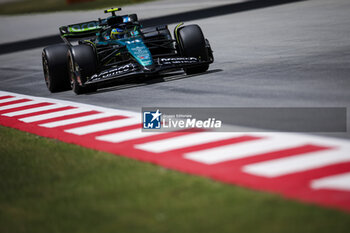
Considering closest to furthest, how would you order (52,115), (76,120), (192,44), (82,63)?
(76,120) → (52,115) → (82,63) → (192,44)

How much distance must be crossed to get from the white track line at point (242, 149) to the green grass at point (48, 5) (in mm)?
43600

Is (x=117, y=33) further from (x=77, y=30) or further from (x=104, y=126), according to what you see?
(x=104, y=126)

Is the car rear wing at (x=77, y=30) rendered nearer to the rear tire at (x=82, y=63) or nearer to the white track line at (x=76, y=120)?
the rear tire at (x=82, y=63)

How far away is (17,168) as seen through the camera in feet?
22.8

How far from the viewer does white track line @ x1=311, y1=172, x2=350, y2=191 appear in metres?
5.04

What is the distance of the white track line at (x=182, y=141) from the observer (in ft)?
22.7

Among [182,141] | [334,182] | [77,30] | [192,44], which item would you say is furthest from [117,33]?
[334,182]

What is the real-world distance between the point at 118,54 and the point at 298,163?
6520mm

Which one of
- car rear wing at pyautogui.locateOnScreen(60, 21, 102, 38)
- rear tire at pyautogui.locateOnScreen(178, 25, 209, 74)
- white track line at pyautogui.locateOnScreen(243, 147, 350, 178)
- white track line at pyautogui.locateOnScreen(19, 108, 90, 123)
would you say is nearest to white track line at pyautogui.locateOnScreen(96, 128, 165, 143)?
white track line at pyautogui.locateOnScreen(243, 147, 350, 178)

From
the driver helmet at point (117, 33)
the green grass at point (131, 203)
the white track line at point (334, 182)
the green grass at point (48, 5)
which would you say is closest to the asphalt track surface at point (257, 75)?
the driver helmet at point (117, 33)

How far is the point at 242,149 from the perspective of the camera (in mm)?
6477

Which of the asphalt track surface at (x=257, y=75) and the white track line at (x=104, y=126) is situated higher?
the white track line at (x=104, y=126)

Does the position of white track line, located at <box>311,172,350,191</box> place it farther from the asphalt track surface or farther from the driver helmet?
the driver helmet

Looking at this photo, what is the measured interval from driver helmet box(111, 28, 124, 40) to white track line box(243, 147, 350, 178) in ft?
22.5
